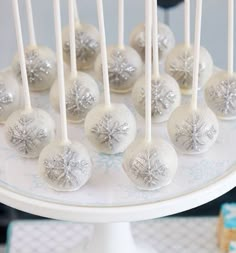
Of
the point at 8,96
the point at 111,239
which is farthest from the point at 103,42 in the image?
the point at 111,239

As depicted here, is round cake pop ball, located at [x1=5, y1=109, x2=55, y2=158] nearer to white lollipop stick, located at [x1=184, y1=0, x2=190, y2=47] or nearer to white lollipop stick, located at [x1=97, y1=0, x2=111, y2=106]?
white lollipop stick, located at [x1=97, y1=0, x2=111, y2=106]

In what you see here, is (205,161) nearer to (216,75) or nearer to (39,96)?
(216,75)

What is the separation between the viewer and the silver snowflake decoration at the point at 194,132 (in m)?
0.75

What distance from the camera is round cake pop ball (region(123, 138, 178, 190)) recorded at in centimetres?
72

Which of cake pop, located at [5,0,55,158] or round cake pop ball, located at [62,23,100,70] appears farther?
round cake pop ball, located at [62,23,100,70]

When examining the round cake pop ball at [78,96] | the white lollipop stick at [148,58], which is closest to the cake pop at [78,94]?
the round cake pop ball at [78,96]

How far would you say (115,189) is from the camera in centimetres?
74

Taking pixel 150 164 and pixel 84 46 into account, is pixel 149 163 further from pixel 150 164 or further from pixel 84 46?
pixel 84 46

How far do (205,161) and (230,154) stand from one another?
0.11 ft

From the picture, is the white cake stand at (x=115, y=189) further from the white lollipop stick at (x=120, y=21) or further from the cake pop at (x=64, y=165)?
the white lollipop stick at (x=120, y=21)

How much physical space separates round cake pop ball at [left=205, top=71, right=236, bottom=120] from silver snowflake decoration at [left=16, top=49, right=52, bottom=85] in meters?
0.20

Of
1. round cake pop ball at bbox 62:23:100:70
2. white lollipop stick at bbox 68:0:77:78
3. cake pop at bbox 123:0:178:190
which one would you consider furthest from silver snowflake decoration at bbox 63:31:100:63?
cake pop at bbox 123:0:178:190

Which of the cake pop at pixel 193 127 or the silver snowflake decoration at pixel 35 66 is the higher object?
the silver snowflake decoration at pixel 35 66

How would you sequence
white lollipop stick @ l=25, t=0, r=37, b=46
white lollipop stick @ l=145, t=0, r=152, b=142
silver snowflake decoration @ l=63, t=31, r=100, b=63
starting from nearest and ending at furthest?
1. white lollipop stick @ l=145, t=0, r=152, b=142
2. white lollipop stick @ l=25, t=0, r=37, b=46
3. silver snowflake decoration @ l=63, t=31, r=100, b=63
